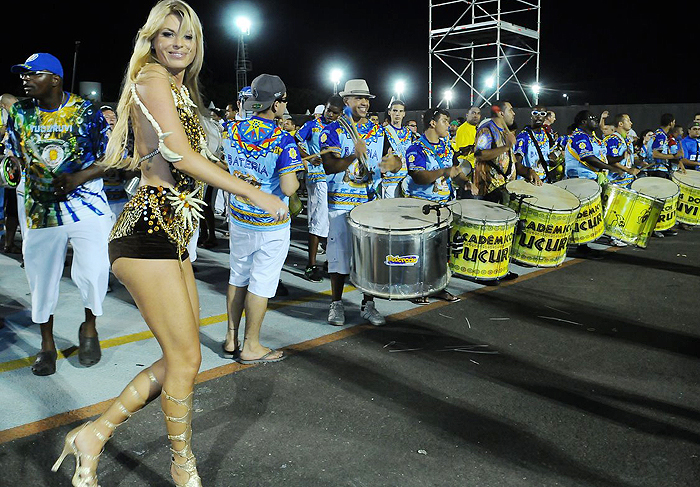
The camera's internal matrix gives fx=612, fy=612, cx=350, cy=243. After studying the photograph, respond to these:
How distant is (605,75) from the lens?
39375mm

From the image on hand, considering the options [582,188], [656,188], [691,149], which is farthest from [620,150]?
[691,149]

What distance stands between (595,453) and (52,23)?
39.1 meters

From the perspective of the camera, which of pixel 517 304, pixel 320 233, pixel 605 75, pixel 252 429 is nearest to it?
pixel 252 429

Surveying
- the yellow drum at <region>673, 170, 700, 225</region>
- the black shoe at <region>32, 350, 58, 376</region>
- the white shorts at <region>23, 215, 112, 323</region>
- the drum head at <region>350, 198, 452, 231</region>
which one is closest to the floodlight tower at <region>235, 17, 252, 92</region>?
the yellow drum at <region>673, 170, 700, 225</region>

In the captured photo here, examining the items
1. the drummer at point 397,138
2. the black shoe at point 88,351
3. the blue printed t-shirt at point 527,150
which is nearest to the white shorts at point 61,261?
the black shoe at point 88,351

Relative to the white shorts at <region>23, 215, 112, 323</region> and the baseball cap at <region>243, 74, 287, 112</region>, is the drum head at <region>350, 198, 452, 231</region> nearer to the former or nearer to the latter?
the baseball cap at <region>243, 74, 287, 112</region>

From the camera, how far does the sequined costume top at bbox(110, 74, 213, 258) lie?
8.13 ft

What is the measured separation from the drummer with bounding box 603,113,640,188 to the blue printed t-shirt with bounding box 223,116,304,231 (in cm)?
615

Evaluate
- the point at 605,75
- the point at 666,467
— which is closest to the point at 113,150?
the point at 666,467

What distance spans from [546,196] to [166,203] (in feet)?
16.2

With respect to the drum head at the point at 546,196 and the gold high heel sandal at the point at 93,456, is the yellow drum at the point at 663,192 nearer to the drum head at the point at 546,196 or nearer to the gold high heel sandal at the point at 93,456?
the drum head at the point at 546,196

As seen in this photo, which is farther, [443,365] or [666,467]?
[443,365]

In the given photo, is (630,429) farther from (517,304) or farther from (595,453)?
(517,304)

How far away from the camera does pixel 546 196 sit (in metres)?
6.53
